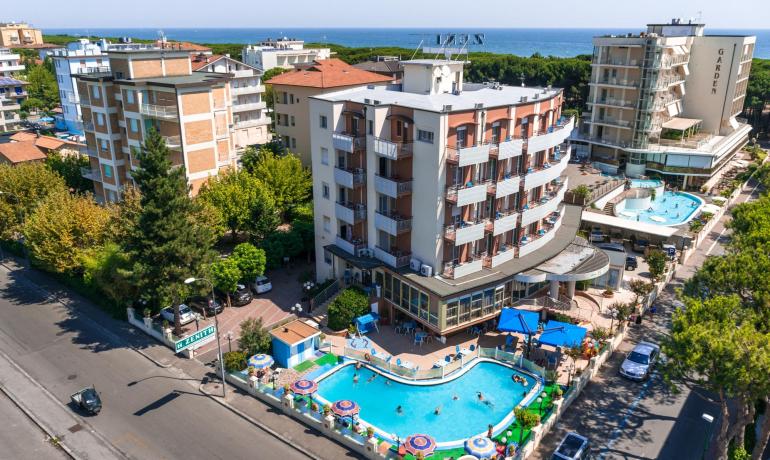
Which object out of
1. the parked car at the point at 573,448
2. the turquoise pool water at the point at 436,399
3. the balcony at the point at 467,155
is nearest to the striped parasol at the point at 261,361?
the turquoise pool water at the point at 436,399

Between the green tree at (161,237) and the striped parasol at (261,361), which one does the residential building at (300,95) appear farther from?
the striped parasol at (261,361)

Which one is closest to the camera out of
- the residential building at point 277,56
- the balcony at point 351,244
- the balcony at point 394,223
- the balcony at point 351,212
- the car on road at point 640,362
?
the car on road at point 640,362

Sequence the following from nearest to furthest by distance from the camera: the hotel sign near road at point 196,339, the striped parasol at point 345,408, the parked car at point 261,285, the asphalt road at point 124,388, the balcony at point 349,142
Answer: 1. the asphalt road at point 124,388
2. the striped parasol at point 345,408
3. the hotel sign near road at point 196,339
4. the balcony at point 349,142
5. the parked car at point 261,285

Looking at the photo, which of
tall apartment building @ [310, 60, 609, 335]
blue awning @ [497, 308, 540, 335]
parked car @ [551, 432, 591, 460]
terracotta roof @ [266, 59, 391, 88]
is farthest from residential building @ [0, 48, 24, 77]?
parked car @ [551, 432, 591, 460]

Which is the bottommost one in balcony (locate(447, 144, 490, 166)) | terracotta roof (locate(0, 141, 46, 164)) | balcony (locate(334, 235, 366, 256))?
balcony (locate(334, 235, 366, 256))

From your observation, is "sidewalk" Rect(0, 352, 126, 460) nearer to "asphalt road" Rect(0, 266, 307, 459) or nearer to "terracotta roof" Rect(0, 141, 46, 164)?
"asphalt road" Rect(0, 266, 307, 459)

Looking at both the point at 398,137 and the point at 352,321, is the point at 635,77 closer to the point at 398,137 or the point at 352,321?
the point at 398,137
